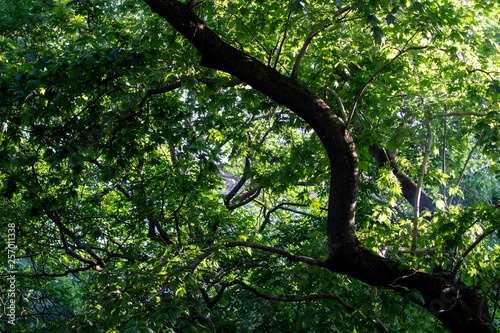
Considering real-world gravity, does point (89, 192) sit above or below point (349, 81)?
below

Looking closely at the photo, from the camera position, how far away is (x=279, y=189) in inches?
173

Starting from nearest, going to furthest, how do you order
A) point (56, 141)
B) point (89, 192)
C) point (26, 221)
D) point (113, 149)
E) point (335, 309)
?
point (335, 309) → point (56, 141) → point (113, 149) → point (26, 221) → point (89, 192)

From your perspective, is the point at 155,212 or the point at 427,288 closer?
the point at 427,288

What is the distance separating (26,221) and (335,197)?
4.65m

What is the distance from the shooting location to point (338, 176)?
10.5ft

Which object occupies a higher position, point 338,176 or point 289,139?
point 289,139

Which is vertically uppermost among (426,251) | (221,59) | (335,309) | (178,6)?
(178,6)

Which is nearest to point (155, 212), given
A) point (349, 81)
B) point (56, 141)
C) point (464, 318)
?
point (56, 141)

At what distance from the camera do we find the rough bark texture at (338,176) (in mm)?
3131

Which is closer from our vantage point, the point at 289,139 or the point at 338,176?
the point at 338,176

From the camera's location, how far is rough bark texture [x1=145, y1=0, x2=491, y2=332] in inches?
123

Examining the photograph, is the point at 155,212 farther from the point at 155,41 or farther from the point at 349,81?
the point at 349,81

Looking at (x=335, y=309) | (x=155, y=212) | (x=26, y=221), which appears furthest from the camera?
(x=26, y=221)

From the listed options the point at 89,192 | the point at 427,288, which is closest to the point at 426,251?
the point at 427,288
